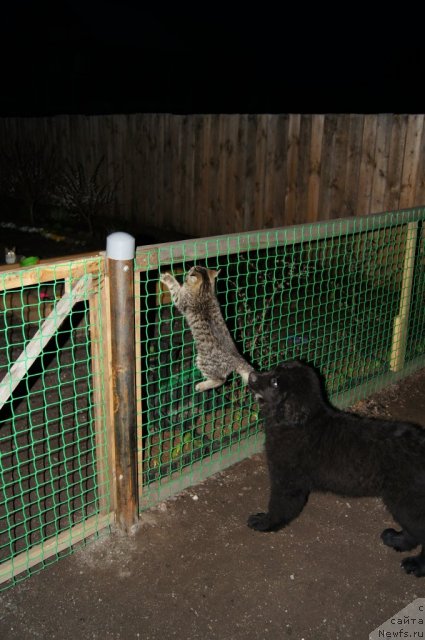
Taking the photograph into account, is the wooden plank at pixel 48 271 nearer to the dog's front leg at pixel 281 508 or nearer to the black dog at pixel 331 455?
the black dog at pixel 331 455

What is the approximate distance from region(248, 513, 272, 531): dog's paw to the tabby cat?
0.86 metres

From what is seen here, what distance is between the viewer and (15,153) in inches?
490

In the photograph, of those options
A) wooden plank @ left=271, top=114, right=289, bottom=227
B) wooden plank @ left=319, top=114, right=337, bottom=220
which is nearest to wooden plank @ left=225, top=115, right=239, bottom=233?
wooden plank @ left=271, top=114, right=289, bottom=227

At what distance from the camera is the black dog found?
2795mm

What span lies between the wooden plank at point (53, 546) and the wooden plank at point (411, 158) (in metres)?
5.37

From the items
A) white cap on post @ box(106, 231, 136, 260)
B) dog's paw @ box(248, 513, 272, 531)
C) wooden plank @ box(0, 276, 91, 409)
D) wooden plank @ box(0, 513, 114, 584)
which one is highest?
white cap on post @ box(106, 231, 136, 260)

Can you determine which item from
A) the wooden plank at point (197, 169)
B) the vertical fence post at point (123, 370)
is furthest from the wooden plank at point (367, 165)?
the vertical fence post at point (123, 370)

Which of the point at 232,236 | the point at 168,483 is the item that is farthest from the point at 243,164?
the point at 168,483

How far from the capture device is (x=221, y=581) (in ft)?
9.53

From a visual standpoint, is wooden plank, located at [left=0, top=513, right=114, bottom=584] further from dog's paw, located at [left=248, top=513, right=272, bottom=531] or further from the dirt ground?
dog's paw, located at [left=248, top=513, right=272, bottom=531]

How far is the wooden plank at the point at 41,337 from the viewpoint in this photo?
265cm

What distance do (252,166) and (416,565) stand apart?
639 cm

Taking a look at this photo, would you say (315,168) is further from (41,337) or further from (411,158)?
(41,337)

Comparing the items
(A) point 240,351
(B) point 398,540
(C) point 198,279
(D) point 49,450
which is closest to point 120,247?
(C) point 198,279
